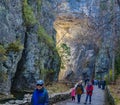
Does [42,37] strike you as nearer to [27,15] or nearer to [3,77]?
[27,15]

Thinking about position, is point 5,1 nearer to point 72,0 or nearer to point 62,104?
point 62,104

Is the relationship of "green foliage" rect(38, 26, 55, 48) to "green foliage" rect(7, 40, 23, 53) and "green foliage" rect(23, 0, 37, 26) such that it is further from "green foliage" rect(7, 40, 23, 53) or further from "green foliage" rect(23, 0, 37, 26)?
"green foliage" rect(7, 40, 23, 53)

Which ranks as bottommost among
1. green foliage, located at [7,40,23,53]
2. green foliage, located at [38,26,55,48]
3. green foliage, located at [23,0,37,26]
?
green foliage, located at [7,40,23,53]

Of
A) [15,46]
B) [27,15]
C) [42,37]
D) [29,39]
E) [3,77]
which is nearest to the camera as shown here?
[3,77]

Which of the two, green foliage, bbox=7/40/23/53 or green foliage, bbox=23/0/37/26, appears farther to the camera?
green foliage, bbox=23/0/37/26

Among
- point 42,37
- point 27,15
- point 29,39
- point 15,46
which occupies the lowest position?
point 15,46

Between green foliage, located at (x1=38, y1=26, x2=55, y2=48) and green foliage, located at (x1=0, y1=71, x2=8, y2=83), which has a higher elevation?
green foliage, located at (x1=38, y1=26, x2=55, y2=48)

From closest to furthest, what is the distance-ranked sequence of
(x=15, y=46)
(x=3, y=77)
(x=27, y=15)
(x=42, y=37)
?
1. (x=3, y=77)
2. (x=15, y=46)
3. (x=27, y=15)
4. (x=42, y=37)

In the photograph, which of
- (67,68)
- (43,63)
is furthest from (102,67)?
(43,63)

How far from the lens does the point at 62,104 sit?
18562 mm

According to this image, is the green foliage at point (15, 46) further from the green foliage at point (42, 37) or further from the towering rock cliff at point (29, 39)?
the green foliage at point (42, 37)

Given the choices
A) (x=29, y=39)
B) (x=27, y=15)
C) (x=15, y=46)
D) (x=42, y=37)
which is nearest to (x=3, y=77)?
(x=15, y=46)

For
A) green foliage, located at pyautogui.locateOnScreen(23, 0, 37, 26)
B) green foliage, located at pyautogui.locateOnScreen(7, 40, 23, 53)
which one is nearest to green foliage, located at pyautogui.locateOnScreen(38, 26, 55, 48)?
green foliage, located at pyautogui.locateOnScreen(23, 0, 37, 26)

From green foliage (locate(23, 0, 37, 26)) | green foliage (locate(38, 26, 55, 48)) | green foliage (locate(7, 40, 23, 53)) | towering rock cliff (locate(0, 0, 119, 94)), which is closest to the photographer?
towering rock cliff (locate(0, 0, 119, 94))
